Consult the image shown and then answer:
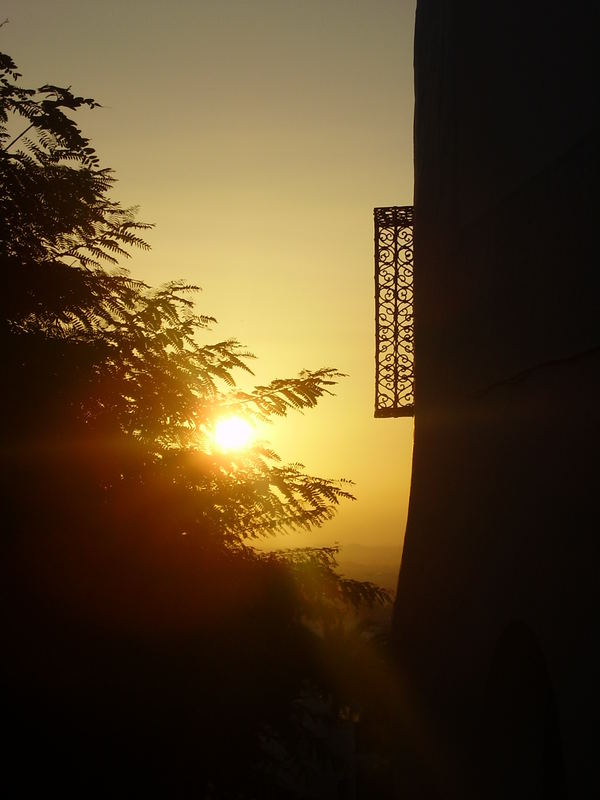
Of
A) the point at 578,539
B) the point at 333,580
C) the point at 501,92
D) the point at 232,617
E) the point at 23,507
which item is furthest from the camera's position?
the point at 333,580

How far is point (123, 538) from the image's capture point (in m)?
6.18

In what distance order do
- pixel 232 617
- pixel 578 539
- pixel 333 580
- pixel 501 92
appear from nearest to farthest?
pixel 578 539 < pixel 501 92 < pixel 232 617 < pixel 333 580

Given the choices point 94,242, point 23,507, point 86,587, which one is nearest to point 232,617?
point 86,587

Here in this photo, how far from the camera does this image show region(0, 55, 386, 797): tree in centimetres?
581

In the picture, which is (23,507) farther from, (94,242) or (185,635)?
(94,242)

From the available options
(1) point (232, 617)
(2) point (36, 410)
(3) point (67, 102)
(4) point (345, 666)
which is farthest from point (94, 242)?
(4) point (345, 666)

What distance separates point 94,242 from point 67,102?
3.18 ft

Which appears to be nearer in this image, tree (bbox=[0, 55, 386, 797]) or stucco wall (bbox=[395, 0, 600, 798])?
stucco wall (bbox=[395, 0, 600, 798])

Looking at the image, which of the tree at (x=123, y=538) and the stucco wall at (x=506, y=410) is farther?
the tree at (x=123, y=538)

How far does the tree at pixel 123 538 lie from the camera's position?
5.81 metres

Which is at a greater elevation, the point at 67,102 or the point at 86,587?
the point at 67,102

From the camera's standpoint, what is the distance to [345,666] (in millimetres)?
7230

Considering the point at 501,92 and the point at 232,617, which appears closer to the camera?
the point at 501,92

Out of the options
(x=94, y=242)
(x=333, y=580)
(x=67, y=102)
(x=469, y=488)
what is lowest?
(x=333, y=580)
